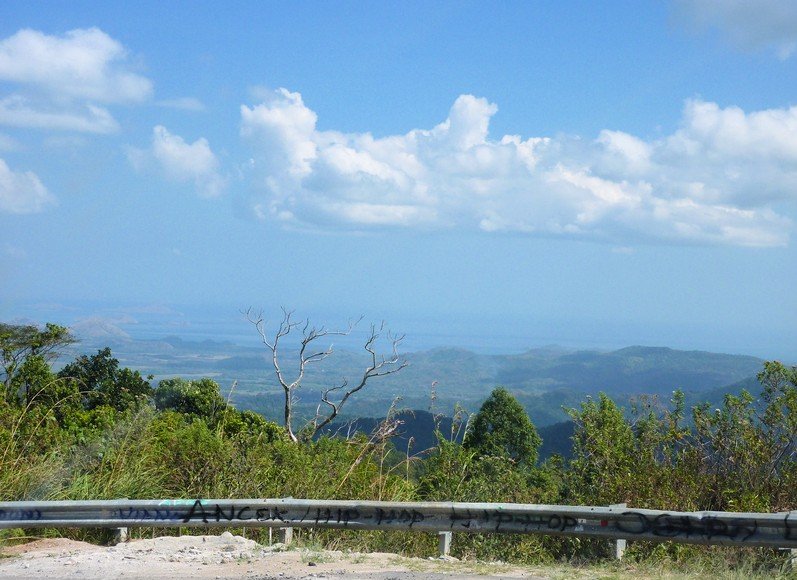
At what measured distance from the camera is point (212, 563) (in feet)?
24.9

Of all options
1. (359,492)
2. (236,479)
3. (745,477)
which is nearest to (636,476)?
(745,477)

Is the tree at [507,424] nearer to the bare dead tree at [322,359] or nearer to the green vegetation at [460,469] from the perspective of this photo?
the bare dead tree at [322,359]

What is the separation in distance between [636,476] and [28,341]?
85.9 ft

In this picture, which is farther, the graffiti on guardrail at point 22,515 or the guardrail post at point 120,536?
the guardrail post at point 120,536

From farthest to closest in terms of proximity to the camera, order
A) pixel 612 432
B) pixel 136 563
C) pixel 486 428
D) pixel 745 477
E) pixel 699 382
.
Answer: pixel 699 382 → pixel 486 428 → pixel 612 432 → pixel 745 477 → pixel 136 563

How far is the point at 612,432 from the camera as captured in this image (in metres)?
11.5

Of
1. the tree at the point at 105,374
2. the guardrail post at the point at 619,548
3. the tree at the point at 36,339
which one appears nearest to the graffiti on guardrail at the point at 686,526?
the guardrail post at the point at 619,548

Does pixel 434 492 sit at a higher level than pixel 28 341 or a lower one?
lower

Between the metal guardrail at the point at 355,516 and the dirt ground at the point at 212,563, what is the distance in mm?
228

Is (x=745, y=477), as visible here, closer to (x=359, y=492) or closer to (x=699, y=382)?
(x=359, y=492)

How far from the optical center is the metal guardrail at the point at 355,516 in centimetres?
765

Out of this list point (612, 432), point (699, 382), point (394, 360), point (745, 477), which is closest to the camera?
point (745, 477)

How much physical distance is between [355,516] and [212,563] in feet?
4.35

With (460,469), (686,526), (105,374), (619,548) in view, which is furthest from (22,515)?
(105,374)
